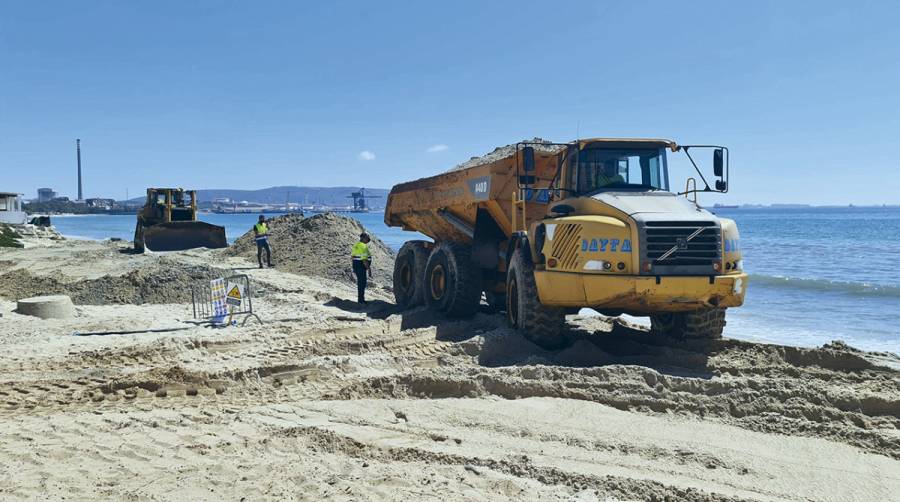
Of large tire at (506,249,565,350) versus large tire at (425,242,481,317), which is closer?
large tire at (506,249,565,350)

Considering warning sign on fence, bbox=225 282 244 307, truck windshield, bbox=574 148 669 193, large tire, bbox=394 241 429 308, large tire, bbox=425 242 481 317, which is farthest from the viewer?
large tire, bbox=394 241 429 308

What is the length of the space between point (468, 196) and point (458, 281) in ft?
4.12

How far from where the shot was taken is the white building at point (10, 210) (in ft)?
164

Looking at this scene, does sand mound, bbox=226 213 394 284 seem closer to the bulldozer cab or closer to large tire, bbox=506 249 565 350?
the bulldozer cab

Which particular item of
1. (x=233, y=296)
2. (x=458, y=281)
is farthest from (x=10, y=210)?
(x=458, y=281)

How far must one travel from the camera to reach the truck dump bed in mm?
9375

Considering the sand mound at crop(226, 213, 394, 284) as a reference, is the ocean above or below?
below

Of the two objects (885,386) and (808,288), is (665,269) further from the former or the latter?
(808,288)

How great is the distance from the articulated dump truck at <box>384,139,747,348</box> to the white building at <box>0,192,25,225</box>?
4946 cm

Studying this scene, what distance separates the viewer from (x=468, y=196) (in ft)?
34.4

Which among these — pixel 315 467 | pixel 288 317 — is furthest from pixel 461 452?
pixel 288 317

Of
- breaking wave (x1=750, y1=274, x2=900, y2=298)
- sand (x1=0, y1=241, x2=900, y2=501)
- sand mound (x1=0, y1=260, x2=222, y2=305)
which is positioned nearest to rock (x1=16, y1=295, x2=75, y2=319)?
sand (x1=0, y1=241, x2=900, y2=501)

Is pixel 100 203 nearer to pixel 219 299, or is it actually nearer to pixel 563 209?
pixel 219 299

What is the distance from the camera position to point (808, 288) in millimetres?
20141
